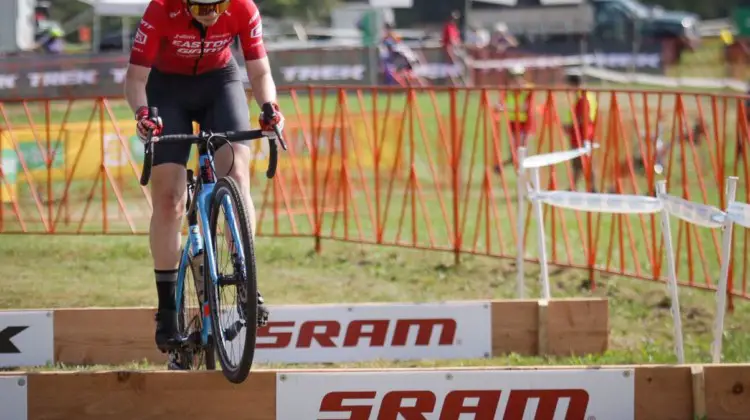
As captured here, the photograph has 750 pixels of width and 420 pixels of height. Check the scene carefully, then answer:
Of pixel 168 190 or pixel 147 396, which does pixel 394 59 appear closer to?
pixel 168 190

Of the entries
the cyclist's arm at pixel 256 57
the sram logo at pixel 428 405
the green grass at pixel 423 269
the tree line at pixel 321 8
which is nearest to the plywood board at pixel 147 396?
the sram logo at pixel 428 405

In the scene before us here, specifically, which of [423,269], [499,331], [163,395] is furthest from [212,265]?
[423,269]

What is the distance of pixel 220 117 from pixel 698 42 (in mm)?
38106

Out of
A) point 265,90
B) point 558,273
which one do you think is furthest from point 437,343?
point 558,273

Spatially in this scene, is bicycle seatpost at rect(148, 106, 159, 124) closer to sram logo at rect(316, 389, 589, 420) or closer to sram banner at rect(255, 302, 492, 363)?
sram logo at rect(316, 389, 589, 420)

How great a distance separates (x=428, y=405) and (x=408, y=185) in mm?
6850

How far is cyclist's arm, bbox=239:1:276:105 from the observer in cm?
638

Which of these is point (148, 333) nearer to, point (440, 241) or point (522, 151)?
point (522, 151)

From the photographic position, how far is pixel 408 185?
12695 millimetres

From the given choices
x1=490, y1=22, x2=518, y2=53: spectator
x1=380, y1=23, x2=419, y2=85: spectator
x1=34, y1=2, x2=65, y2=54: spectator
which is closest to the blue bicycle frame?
x1=380, y1=23, x2=419, y2=85: spectator

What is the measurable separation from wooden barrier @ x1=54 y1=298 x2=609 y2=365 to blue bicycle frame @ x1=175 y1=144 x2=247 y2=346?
5.37 feet

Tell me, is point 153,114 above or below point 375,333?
above

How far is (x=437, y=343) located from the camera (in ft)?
27.2

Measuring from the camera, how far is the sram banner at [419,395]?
19.4ft
